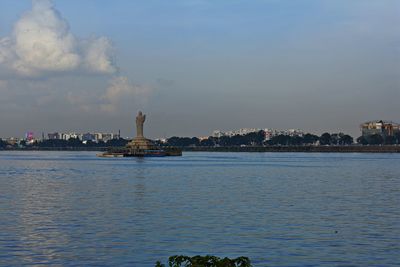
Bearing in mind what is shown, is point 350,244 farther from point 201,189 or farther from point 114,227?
point 201,189

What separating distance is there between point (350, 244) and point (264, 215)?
10484 millimetres

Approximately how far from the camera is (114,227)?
114 feet

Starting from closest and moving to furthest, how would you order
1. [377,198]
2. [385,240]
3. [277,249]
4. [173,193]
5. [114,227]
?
1. [277,249]
2. [385,240]
3. [114,227]
4. [377,198]
5. [173,193]

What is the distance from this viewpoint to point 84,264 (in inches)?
984

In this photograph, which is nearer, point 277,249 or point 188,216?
point 277,249

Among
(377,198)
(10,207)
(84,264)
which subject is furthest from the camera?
(377,198)

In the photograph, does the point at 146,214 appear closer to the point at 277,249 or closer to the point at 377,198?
the point at 277,249

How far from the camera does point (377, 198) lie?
52594 mm

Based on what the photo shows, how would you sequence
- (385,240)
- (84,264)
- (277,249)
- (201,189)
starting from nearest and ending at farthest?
(84,264), (277,249), (385,240), (201,189)

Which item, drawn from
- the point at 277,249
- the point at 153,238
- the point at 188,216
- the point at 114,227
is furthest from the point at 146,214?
the point at 277,249

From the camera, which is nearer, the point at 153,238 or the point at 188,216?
the point at 153,238

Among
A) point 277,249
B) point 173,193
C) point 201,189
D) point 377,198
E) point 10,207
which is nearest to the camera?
point 277,249

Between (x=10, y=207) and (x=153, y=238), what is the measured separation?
1791 centimetres

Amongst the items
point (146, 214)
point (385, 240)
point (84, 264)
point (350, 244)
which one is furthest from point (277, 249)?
point (146, 214)
